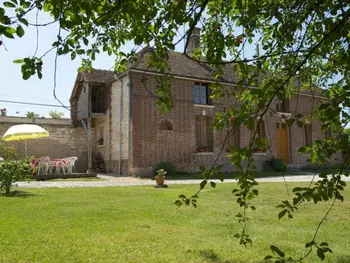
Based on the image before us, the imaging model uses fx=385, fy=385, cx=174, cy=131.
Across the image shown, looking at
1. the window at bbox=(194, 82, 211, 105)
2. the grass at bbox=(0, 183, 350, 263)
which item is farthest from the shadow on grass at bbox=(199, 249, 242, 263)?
the window at bbox=(194, 82, 211, 105)

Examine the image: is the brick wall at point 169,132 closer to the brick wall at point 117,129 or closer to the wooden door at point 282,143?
the brick wall at point 117,129

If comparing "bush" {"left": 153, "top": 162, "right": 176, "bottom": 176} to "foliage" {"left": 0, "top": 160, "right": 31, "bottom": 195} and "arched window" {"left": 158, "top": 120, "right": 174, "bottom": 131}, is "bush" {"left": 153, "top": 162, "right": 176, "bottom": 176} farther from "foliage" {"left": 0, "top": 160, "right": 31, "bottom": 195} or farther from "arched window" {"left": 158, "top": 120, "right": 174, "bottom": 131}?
"foliage" {"left": 0, "top": 160, "right": 31, "bottom": 195}

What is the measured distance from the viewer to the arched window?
20894 millimetres

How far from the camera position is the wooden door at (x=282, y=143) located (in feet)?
82.7

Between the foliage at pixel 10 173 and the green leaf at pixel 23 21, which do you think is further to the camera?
the foliage at pixel 10 173

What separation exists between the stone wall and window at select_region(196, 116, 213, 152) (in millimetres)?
6724

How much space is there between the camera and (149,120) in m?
20.3

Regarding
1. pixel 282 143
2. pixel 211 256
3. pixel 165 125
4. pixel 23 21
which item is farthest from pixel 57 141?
pixel 23 21

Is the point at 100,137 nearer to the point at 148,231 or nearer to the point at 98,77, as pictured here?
the point at 98,77

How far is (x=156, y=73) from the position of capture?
13.7 feet

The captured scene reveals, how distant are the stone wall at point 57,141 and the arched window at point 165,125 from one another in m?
4.99

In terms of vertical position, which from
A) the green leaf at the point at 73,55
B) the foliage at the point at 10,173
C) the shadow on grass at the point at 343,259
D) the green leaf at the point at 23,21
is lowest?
the shadow on grass at the point at 343,259

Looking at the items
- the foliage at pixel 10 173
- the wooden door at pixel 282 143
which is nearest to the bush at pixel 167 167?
the wooden door at pixel 282 143

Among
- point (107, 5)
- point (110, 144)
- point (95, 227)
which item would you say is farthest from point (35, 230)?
point (110, 144)
